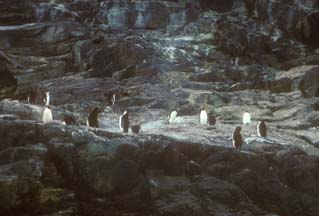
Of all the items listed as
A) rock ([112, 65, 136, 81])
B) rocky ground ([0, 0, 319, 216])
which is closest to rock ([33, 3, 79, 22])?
rocky ground ([0, 0, 319, 216])

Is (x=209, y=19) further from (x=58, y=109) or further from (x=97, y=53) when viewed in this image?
(x=58, y=109)

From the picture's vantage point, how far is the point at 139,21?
48375 mm

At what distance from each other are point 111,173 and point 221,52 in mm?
27024

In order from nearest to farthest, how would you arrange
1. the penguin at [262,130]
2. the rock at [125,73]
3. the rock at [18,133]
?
the rock at [18,133], the penguin at [262,130], the rock at [125,73]

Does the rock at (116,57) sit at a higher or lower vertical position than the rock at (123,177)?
higher

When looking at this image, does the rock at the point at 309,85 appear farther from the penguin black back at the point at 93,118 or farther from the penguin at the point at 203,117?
the penguin black back at the point at 93,118

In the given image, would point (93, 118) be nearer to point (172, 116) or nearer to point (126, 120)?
point (126, 120)

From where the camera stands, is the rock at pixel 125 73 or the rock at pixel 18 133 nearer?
the rock at pixel 18 133

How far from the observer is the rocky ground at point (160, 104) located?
755 inches

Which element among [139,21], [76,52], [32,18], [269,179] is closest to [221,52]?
[139,21]

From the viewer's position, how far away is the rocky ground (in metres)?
19.2

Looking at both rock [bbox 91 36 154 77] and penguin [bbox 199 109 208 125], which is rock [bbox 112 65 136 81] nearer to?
rock [bbox 91 36 154 77]

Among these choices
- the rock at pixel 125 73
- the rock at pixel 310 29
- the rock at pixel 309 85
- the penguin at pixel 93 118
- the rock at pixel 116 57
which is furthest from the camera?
the rock at pixel 310 29

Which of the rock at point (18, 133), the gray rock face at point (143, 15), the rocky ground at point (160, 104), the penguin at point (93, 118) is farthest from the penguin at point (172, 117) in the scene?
the gray rock face at point (143, 15)
